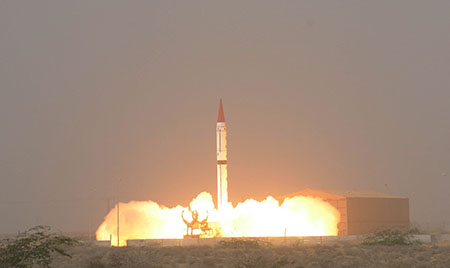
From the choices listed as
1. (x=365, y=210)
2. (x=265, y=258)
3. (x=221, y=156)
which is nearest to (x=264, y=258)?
(x=265, y=258)

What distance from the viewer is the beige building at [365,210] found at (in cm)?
10525

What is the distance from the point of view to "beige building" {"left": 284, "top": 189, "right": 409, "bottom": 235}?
345 feet

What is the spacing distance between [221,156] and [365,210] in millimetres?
23122

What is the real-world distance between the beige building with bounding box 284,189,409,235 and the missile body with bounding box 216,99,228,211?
659 inches

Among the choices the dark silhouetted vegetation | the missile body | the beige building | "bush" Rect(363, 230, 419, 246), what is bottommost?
the dark silhouetted vegetation

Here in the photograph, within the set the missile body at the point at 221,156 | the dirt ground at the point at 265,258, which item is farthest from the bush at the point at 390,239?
the missile body at the point at 221,156

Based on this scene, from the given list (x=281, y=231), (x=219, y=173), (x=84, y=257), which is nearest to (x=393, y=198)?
(x=281, y=231)

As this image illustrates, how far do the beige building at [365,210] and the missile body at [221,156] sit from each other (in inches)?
659

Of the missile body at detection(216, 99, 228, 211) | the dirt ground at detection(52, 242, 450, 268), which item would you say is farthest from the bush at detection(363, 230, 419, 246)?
the missile body at detection(216, 99, 228, 211)

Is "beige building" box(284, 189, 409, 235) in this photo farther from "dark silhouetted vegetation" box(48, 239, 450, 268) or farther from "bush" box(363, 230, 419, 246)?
"dark silhouetted vegetation" box(48, 239, 450, 268)

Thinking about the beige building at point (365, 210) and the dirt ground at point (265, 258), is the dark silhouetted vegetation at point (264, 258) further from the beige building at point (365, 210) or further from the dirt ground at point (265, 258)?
the beige building at point (365, 210)

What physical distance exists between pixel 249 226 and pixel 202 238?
44.8ft

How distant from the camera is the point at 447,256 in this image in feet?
207

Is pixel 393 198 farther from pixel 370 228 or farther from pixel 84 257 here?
pixel 84 257
